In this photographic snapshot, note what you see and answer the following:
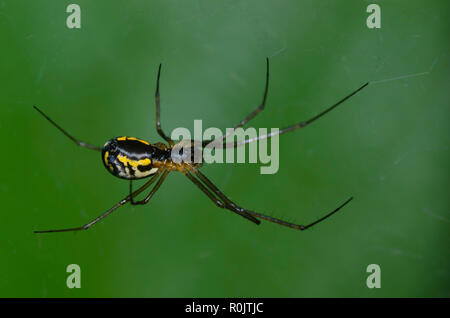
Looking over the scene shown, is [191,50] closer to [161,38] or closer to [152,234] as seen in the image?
[161,38]

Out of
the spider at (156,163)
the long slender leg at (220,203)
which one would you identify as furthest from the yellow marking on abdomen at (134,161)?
the long slender leg at (220,203)

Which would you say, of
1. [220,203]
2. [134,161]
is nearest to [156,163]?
[134,161]

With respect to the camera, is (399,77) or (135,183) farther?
(135,183)

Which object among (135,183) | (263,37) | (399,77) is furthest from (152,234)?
(399,77)

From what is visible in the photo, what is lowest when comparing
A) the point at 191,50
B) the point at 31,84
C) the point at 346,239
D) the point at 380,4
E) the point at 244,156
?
the point at 346,239

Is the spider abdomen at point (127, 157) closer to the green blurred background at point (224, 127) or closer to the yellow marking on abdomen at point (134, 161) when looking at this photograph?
the yellow marking on abdomen at point (134, 161)

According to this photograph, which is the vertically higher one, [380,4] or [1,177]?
[380,4]

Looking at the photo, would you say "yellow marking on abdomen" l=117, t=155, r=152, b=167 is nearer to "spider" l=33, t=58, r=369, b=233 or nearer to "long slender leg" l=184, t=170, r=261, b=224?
"spider" l=33, t=58, r=369, b=233
